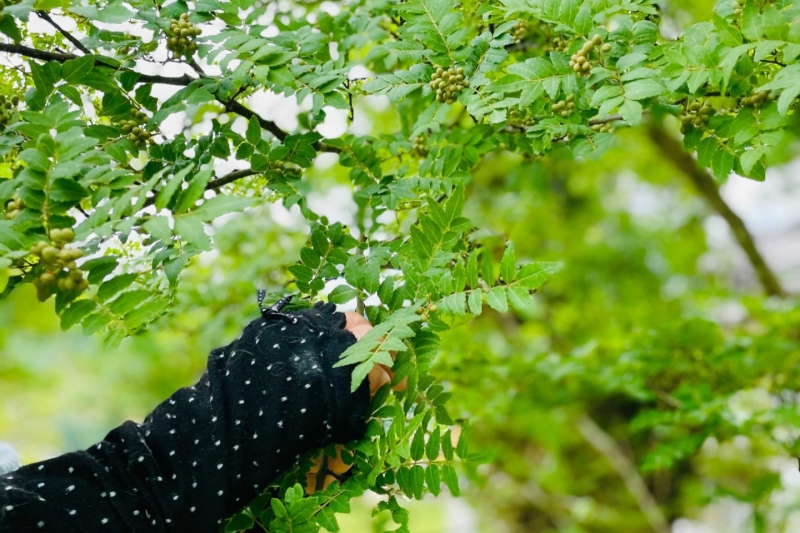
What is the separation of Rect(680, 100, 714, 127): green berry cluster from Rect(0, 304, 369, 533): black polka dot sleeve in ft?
1.39

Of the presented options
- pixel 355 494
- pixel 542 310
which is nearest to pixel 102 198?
pixel 355 494

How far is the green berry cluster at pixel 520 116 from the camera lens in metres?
0.77

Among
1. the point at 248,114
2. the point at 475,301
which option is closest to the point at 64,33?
the point at 248,114

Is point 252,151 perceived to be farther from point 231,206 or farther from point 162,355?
point 162,355

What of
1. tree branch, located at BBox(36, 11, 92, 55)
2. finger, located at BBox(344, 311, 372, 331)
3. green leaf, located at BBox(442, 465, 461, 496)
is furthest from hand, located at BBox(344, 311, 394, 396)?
tree branch, located at BBox(36, 11, 92, 55)

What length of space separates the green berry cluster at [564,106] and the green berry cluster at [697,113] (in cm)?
12

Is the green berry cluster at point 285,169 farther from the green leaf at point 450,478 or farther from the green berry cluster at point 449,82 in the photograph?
the green leaf at point 450,478

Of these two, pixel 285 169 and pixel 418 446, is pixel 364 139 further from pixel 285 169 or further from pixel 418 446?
pixel 418 446

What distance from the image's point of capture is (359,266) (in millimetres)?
705

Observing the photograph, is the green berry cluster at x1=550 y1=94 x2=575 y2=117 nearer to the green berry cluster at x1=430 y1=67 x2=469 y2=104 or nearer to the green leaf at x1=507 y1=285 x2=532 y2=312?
the green berry cluster at x1=430 y1=67 x2=469 y2=104

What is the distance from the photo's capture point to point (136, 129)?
714mm

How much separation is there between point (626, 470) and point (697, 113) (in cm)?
305


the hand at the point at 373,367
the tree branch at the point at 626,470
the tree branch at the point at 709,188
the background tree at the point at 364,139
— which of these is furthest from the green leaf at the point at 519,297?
the tree branch at the point at 626,470

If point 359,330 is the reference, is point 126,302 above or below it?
above
